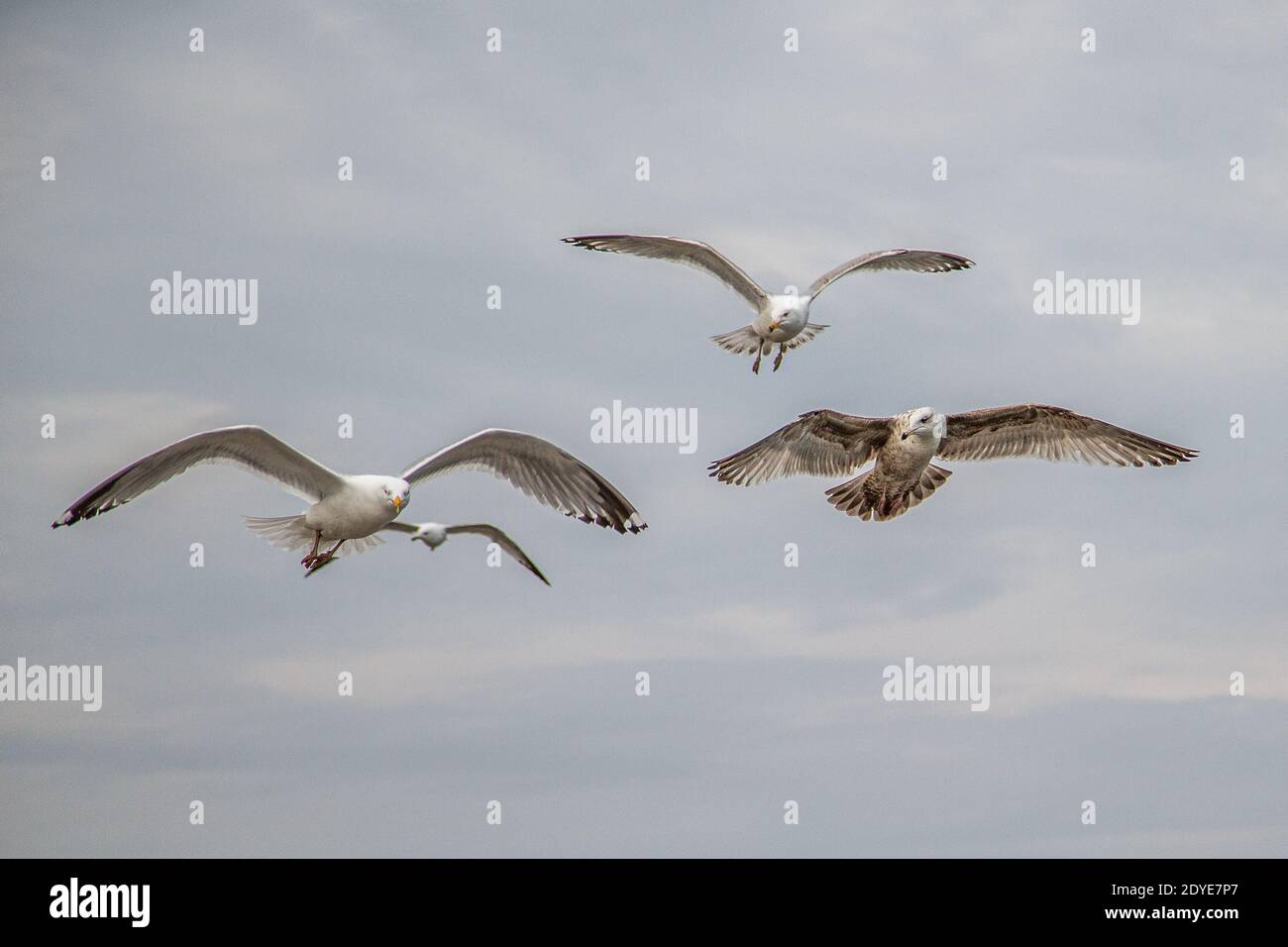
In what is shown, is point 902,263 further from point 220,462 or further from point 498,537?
point 220,462

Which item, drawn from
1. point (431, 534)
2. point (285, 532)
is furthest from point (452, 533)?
point (285, 532)

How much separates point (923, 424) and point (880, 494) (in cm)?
122

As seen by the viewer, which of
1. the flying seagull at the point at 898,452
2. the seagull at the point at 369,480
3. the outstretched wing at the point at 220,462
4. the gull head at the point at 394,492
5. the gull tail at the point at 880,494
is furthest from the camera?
the gull tail at the point at 880,494

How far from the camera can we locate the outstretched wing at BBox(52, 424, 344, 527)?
12.1 meters

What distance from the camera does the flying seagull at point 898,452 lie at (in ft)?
52.5

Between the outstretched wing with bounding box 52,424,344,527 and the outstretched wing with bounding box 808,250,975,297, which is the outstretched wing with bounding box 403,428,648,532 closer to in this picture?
the outstretched wing with bounding box 52,424,344,527

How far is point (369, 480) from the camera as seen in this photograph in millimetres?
13227

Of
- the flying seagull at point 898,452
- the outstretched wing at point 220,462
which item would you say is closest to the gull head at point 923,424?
the flying seagull at point 898,452

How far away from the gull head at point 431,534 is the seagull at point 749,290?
3124 millimetres

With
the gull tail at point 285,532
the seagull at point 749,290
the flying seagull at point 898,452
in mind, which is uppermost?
the seagull at point 749,290

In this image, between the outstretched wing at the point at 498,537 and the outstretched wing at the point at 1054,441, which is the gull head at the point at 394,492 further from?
the outstretched wing at the point at 1054,441

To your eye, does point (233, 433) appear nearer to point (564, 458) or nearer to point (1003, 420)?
point (564, 458)

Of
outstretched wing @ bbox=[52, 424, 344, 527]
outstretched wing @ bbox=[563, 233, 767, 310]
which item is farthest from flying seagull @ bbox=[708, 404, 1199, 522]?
outstretched wing @ bbox=[52, 424, 344, 527]
